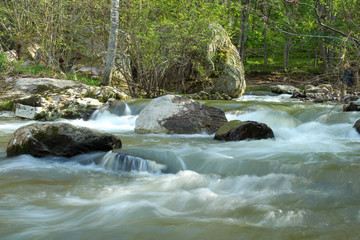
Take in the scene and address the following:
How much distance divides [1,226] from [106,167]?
6.77 ft

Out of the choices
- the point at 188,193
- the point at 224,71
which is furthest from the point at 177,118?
→ the point at 224,71

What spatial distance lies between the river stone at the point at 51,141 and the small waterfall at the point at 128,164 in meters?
0.61

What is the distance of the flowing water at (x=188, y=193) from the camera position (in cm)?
267

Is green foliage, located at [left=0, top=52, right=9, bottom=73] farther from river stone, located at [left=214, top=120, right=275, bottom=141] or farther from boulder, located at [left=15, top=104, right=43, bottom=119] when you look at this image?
river stone, located at [left=214, top=120, right=275, bottom=141]

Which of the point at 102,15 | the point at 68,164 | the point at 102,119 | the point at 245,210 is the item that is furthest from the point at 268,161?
the point at 102,15

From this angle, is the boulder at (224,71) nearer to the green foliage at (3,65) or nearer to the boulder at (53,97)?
the boulder at (53,97)

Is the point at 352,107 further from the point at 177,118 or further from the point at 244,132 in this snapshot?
the point at 177,118

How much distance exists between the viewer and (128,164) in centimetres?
464

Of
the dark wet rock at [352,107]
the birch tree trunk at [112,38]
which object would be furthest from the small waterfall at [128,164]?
the birch tree trunk at [112,38]

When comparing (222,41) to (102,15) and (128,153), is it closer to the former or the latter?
(102,15)

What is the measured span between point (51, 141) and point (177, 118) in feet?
11.3

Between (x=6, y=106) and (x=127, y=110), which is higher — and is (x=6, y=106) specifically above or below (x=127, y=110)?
above

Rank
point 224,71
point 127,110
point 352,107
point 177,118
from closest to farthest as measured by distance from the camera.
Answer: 1. point 177,118
2. point 352,107
3. point 127,110
4. point 224,71

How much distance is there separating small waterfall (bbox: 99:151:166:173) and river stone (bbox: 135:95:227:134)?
2958 millimetres
